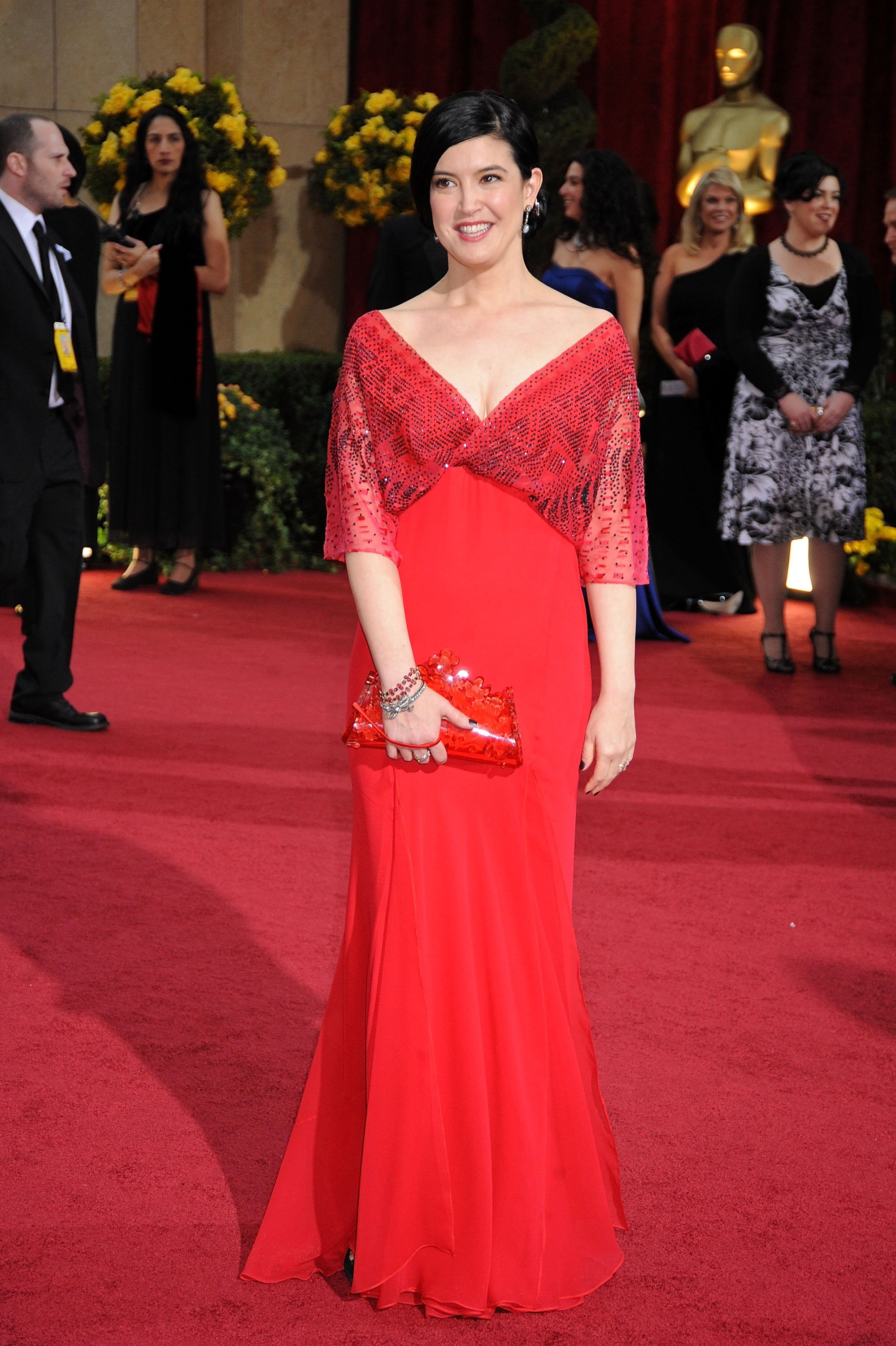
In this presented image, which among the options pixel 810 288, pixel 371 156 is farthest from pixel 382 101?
pixel 810 288

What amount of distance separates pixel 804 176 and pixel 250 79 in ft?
17.7

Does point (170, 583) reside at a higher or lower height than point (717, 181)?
lower

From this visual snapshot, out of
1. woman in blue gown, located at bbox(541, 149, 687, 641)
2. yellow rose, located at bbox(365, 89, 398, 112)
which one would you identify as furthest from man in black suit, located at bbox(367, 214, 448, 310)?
yellow rose, located at bbox(365, 89, 398, 112)

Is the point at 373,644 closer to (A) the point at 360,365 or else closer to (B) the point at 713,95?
(A) the point at 360,365

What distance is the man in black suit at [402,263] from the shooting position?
258 inches

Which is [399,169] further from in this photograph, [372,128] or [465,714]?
[465,714]

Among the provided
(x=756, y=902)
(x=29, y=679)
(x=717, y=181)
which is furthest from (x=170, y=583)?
(x=756, y=902)

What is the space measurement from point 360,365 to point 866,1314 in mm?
1494

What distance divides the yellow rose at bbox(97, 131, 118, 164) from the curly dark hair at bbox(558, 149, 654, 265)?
3316 mm

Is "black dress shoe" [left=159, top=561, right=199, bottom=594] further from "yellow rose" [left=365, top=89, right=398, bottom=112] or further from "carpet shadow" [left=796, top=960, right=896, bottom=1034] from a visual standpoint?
"carpet shadow" [left=796, top=960, right=896, bottom=1034]

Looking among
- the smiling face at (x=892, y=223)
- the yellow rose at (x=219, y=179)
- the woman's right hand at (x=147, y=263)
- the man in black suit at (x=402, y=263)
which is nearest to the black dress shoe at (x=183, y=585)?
the woman's right hand at (x=147, y=263)

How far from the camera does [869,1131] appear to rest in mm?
2670

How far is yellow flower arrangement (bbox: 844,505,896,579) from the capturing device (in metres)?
8.05

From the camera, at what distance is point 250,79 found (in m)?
10.2
